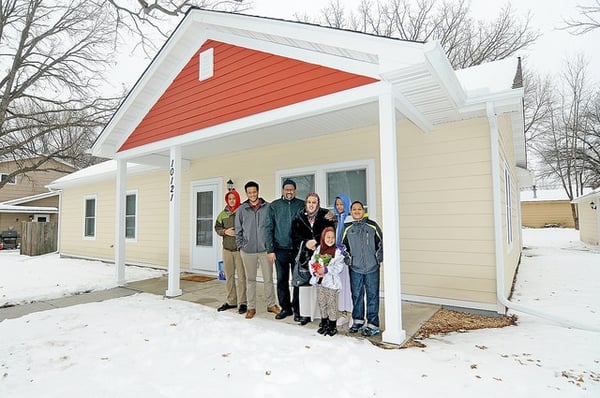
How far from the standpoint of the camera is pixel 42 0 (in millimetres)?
13383

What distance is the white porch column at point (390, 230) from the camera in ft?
10.4

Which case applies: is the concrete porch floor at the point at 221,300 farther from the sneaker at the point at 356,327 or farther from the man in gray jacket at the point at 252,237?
the man in gray jacket at the point at 252,237

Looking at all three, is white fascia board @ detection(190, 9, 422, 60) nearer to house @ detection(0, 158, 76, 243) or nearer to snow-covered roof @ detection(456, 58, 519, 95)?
snow-covered roof @ detection(456, 58, 519, 95)

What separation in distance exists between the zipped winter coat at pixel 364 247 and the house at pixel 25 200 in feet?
58.9

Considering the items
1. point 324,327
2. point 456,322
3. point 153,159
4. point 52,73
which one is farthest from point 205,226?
point 52,73

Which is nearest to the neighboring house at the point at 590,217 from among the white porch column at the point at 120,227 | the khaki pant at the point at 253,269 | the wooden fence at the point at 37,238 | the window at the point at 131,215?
the khaki pant at the point at 253,269

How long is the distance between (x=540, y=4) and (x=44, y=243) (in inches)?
900

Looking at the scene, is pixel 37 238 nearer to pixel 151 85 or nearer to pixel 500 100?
pixel 151 85

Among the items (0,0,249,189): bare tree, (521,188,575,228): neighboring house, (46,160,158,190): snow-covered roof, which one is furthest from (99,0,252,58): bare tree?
(521,188,575,228): neighboring house

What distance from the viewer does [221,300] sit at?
500cm

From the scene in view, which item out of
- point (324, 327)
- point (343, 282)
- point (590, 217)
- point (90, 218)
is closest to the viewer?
point (324, 327)

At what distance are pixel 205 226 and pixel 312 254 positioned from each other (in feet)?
14.0

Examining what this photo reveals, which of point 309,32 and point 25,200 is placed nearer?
point 309,32

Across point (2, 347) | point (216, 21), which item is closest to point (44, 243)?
point (2, 347)
